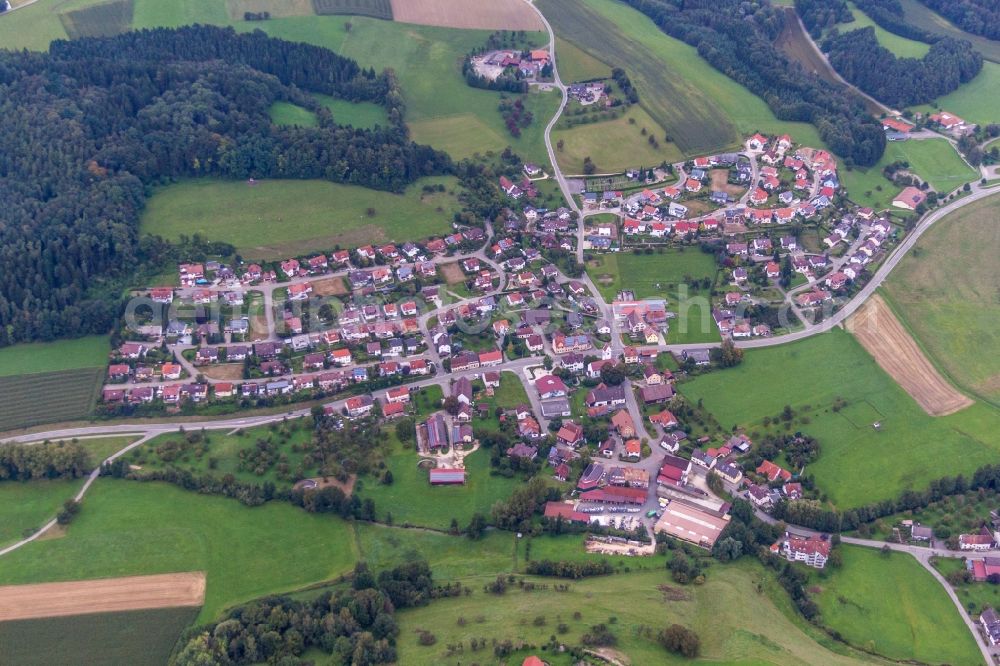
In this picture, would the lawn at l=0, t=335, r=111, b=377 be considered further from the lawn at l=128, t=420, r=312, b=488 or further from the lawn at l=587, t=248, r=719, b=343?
the lawn at l=587, t=248, r=719, b=343

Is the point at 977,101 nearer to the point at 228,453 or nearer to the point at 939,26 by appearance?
the point at 939,26

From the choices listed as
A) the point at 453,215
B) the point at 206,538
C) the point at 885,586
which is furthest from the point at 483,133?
the point at 885,586

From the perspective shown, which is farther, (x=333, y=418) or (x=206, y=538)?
(x=333, y=418)

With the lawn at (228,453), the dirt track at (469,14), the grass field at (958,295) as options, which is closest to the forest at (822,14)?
the dirt track at (469,14)

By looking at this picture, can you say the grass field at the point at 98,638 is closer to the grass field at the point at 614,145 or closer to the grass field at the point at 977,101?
the grass field at the point at 614,145

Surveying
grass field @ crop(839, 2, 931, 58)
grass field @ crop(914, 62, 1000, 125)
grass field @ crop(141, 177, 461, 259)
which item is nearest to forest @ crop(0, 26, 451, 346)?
grass field @ crop(141, 177, 461, 259)

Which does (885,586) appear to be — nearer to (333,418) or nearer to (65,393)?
(333,418)

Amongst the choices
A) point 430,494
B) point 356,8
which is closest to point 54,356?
point 430,494
